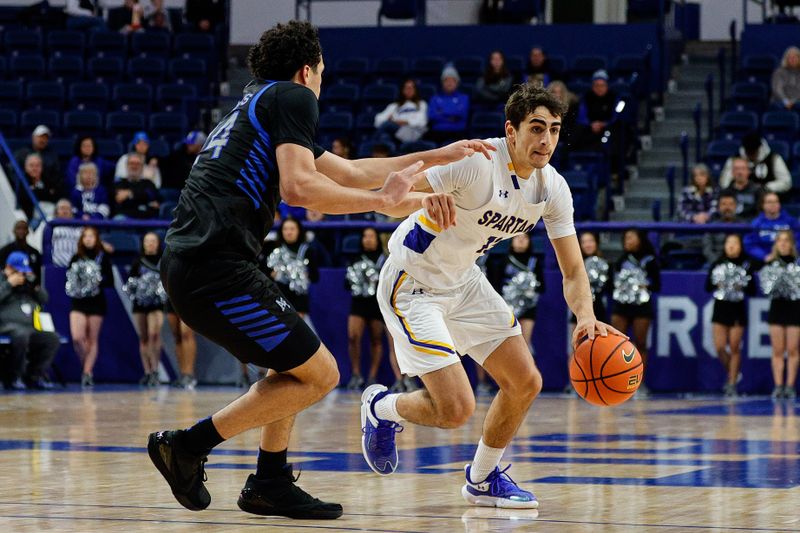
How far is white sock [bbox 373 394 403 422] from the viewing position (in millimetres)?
6595

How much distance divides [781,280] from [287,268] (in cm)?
515

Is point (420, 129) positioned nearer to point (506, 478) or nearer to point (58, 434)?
point (58, 434)

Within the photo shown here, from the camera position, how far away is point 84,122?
19922 mm

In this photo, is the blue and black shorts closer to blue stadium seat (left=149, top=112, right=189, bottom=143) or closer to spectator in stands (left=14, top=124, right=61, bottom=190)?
spectator in stands (left=14, top=124, right=61, bottom=190)

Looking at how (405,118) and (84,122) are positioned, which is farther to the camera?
(84,122)

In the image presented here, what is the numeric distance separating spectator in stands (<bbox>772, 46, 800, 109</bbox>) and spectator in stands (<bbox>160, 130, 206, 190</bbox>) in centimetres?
749

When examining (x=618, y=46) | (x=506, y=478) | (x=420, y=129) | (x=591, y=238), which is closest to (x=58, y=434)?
(x=506, y=478)

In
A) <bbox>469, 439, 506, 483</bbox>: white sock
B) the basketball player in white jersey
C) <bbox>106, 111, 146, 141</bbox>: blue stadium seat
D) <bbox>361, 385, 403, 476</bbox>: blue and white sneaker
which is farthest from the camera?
<bbox>106, 111, 146, 141</bbox>: blue stadium seat

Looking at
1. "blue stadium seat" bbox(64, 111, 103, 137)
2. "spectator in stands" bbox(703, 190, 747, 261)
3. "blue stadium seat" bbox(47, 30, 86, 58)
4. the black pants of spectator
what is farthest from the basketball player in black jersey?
"blue stadium seat" bbox(47, 30, 86, 58)

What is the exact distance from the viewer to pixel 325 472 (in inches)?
305

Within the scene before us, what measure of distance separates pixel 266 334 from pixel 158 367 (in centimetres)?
1089

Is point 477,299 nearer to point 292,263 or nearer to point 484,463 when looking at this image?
point 484,463

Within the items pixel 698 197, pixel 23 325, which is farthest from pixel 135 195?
pixel 698 197

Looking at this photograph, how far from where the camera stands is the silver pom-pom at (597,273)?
47.6 feet
